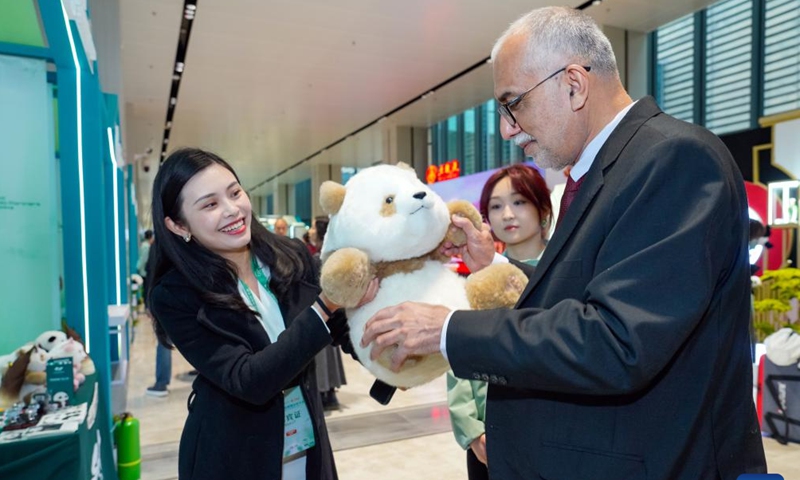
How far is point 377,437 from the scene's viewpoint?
13.1 ft

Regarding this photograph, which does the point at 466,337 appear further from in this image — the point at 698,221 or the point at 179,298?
the point at 179,298

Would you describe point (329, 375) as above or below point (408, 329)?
below


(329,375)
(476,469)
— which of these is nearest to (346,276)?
(476,469)

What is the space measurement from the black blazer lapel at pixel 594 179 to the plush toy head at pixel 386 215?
12.9 inches

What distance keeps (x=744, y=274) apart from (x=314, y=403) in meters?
1.17

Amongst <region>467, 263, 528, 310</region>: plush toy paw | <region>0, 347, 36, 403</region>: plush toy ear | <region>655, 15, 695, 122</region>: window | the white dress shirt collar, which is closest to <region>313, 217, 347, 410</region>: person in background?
<region>0, 347, 36, 403</region>: plush toy ear

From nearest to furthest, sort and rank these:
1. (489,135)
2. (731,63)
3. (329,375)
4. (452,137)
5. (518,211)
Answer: (518,211) → (329,375) → (731,63) → (489,135) → (452,137)

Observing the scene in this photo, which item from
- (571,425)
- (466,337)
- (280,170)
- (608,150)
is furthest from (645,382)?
(280,170)

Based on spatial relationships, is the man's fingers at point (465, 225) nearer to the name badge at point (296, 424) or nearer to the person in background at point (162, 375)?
the name badge at point (296, 424)

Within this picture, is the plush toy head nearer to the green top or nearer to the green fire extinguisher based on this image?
the green top

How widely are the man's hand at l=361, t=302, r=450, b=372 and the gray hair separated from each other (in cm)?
52

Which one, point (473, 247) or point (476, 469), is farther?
point (476, 469)

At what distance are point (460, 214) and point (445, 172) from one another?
1104 cm

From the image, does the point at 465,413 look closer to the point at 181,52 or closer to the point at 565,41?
the point at 565,41
